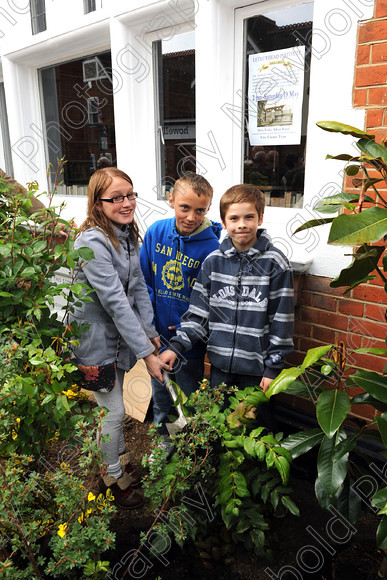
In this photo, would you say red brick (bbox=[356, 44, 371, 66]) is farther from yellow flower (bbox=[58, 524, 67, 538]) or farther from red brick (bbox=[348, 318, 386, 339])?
yellow flower (bbox=[58, 524, 67, 538])

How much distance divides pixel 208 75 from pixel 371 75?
44.5 inches

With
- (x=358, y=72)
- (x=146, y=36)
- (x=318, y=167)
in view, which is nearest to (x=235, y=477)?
(x=318, y=167)

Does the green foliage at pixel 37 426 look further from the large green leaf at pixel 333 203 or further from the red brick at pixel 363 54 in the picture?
the red brick at pixel 363 54

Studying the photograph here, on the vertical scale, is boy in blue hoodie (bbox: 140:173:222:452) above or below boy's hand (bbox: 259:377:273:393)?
above

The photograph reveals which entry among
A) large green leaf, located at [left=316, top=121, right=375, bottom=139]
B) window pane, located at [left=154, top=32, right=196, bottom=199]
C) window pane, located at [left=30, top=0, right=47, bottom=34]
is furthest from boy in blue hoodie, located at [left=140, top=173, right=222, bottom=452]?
window pane, located at [left=30, top=0, right=47, bottom=34]

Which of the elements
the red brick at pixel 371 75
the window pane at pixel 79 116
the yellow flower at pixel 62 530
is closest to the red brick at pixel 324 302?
the red brick at pixel 371 75

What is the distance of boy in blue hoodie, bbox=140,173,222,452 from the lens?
2334 millimetres

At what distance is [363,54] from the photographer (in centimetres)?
214

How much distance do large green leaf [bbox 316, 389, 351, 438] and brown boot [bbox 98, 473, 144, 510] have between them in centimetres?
136

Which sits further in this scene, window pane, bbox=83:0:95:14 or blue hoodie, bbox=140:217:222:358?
window pane, bbox=83:0:95:14

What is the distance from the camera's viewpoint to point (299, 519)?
2299mm

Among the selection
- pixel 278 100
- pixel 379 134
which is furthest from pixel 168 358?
pixel 278 100

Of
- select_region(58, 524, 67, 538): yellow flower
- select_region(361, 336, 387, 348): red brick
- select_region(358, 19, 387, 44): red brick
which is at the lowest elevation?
select_region(58, 524, 67, 538): yellow flower

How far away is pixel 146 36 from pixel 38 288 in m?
2.70
